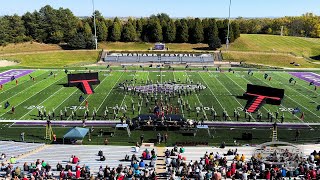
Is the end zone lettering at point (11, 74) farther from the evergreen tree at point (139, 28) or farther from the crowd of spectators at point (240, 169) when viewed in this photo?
the evergreen tree at point (139, 28)

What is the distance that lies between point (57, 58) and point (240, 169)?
72.7 m

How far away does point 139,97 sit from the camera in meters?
45.0

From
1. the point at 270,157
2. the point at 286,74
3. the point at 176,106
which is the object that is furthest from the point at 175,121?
the point at 286,74

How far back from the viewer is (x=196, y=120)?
35.4m

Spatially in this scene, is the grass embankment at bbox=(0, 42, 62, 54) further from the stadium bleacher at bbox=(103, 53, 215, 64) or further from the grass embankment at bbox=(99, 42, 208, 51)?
the stadium bleacher at bbox=(103, 53, 215, 64)

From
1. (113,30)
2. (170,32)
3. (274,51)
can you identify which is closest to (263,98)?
(274,51)

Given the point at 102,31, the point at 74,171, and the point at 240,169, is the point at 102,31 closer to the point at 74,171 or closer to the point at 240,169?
the point at 74,171

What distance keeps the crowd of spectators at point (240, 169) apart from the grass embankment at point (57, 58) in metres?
62.0

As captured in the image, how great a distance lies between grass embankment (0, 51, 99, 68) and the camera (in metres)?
81.1

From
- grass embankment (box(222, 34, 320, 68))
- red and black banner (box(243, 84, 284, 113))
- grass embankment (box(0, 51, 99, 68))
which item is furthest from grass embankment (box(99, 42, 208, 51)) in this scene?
red and black banner (box(243, 84, 284, 113))

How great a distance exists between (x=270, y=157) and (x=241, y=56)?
69.2 meters

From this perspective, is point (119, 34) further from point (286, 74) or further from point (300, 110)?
point (300, 110)

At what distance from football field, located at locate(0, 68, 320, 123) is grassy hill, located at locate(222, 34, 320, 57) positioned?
38.5 meters

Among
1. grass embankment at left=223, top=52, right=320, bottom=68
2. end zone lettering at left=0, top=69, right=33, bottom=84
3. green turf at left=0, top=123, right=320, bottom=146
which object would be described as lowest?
green turf at left=0, top=123, right=320, bottom=146
